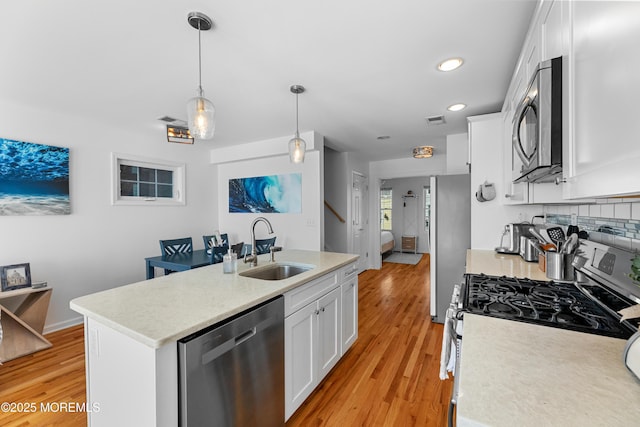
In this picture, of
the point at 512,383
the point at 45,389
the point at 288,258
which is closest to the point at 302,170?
the point at 288,258

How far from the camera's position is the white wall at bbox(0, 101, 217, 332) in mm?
2807

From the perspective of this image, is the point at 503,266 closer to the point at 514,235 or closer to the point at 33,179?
the point at 514,235

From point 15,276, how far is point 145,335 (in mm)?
2827

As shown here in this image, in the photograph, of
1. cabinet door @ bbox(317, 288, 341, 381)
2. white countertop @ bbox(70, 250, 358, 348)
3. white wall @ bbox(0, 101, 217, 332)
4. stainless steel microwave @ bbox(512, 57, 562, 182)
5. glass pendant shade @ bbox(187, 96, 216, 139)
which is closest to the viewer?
stainless steel microwave @ bbox(512, 57, 562, 182)

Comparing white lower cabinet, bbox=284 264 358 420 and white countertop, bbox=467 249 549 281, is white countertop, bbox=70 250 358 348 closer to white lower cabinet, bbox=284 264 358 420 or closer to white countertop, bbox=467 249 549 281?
white lower cabinet, bbox=284 264 358 420

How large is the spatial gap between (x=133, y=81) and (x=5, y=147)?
1678mm

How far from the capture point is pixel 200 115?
1.58m

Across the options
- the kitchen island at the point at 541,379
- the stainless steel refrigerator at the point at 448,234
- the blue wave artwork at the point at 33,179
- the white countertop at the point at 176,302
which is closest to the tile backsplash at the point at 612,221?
the kitchen island at the point at 541,379

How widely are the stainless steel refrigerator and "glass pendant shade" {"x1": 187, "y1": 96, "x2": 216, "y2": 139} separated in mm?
2547

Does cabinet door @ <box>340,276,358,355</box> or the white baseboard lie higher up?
cabinet door @ <box>340,276,358,355</box>

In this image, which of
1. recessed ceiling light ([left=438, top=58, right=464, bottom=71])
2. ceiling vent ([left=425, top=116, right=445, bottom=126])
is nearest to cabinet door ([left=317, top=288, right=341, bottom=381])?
recessed ceiling light ([left=438, top=58, right=464, bottom=71])

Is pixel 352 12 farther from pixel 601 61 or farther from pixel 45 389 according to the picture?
pixel 45 389

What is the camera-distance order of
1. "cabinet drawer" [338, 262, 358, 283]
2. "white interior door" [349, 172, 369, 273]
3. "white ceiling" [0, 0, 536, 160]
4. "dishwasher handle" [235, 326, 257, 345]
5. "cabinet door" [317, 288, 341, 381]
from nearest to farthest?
"dishwasher handle" [235, 326, 257, 345], "white ceiling" [0, 0, 536, 160], "cabinet door" [317, 288, 341, 381], "cabinet drawer" [338, 262, 358, 283], "white interior door" [349, 172, 369, 273]

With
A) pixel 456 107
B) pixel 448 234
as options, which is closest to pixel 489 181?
pixel 448 234
